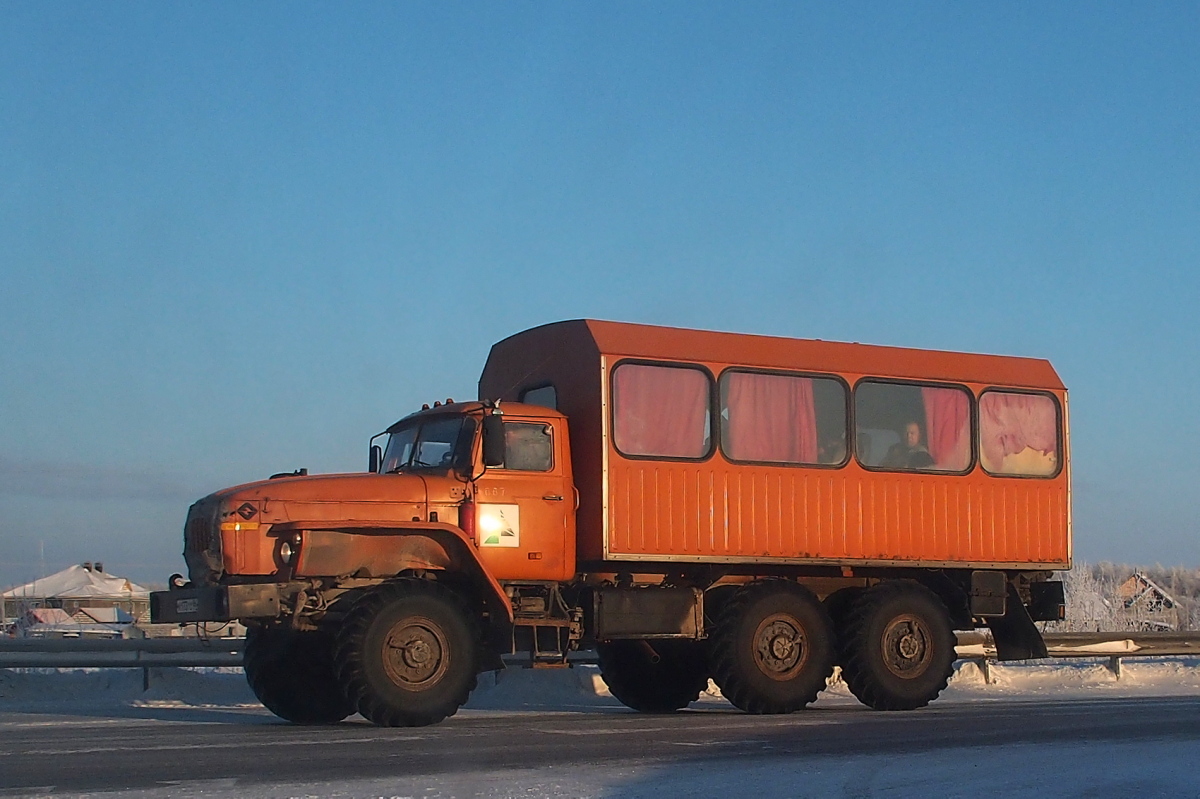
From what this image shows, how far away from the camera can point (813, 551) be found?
49.8 feet

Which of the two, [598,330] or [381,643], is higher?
[598,330]

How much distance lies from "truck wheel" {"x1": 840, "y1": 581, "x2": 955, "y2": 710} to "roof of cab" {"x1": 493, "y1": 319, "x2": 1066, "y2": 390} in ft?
8.16

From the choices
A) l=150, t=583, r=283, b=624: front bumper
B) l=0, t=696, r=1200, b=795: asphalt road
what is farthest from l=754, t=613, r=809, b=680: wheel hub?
l=150, t=583, r=283, b=624: front bumper

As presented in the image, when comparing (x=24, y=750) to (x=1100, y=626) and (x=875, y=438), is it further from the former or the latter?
(x=1100, y=626)

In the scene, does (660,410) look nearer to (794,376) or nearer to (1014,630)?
(794,376)

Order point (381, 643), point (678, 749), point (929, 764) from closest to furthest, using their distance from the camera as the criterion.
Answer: point (929, 764) < point (678, 749) < point (381, 643)

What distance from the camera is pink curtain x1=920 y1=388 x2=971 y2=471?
16.1 meters

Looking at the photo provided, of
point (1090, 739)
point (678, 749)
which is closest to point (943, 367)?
point (1090, 739)

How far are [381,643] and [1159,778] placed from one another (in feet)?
20.8

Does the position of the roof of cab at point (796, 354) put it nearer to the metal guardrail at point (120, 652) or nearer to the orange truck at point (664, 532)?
the orange truck at point (664, 532)

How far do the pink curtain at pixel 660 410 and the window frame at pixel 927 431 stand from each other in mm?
1953

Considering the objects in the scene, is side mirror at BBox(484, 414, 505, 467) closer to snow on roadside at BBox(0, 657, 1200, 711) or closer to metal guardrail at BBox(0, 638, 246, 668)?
snow on roadside at BBox(0, 657, 1200, 711)

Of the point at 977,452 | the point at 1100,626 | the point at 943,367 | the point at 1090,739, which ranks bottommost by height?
the point at 1100,626

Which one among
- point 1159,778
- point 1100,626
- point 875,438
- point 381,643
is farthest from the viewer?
point 1100,626
